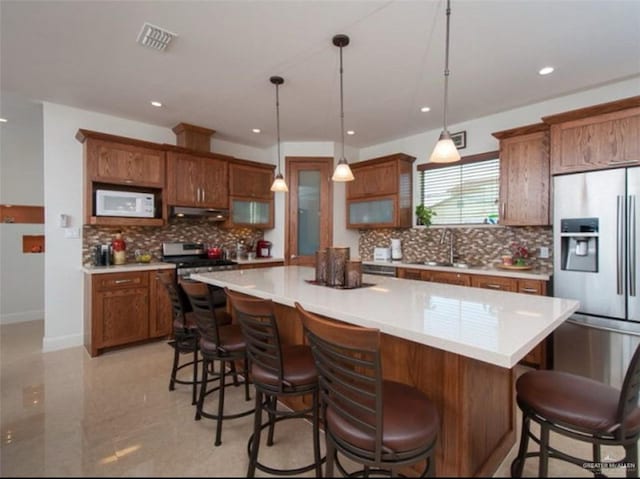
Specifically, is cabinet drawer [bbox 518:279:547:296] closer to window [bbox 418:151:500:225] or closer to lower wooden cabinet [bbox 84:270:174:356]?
window [bbox 418:151:500:225]

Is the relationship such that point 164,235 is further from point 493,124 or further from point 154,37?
point 493,124

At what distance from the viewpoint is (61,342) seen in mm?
3629

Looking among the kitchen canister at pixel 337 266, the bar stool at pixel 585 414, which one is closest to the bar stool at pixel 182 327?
the kitchen canister at pixel 337 266

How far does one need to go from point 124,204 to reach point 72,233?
0.65 metres

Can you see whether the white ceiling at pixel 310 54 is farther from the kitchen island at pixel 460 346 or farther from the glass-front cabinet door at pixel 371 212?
the kitchen island at pixel 460 346

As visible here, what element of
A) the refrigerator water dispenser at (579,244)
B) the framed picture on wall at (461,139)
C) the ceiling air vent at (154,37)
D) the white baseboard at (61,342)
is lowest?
the white baseboard at (61,342)

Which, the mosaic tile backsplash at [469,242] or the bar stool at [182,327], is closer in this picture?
the bar stool at [182,327]

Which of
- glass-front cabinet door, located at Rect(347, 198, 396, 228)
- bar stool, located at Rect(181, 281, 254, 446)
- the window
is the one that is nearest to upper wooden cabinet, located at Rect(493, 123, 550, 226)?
the window

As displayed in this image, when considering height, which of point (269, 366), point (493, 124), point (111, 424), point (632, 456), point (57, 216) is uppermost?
point (493, 124)

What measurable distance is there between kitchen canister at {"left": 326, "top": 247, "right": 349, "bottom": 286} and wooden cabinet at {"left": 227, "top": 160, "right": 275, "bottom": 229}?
281cm

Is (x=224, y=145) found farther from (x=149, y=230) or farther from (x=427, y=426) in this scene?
(x=427, y=426)

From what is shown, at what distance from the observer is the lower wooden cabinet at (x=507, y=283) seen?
299 centimetres

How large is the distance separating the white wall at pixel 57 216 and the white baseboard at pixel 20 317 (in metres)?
1.80

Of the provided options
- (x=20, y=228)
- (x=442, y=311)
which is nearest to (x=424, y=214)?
(x=442, y=311)
